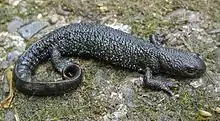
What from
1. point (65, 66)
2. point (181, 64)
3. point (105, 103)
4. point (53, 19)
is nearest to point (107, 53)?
point (65, 66)

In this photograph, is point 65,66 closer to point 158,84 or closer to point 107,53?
point 107,53

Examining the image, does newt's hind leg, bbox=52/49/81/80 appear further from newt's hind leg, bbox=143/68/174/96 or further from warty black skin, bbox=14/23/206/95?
newt's hind leg, bbox=143/68/174/96

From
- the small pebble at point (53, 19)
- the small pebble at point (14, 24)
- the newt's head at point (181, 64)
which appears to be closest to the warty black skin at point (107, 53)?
the newt's head at point (181, 64)

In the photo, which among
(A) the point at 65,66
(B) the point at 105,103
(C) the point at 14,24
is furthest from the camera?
(C) the point at 14,24

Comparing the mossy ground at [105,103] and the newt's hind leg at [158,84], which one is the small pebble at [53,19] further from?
the newt's hind leg at [158,84]

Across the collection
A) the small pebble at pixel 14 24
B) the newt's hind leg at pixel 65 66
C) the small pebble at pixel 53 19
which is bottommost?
the newt's hind leg at pixel 65 66

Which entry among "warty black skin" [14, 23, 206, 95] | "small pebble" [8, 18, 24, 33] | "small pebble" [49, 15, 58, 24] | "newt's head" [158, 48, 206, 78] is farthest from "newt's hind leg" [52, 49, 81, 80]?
"newt's head" [158, 48, 206, 78]

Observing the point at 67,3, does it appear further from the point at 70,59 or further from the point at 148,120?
the point at 148,120

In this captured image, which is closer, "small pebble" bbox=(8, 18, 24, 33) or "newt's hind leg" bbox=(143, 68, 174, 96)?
"newt's hind leg" bbox=(143, 68, 174, 96)
